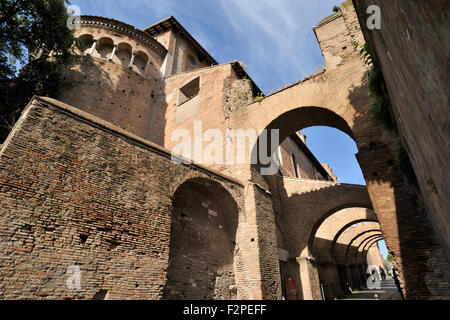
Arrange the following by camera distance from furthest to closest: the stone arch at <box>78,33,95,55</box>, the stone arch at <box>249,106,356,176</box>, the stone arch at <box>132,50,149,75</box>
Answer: the stone arch at <box>132,50,149,75</box>, the stone arch at <box>78,33,95,55</box>, the stone arch at <box>249,106,356,176</box>

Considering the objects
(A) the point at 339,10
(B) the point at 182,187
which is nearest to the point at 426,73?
(B) the point at 182,187

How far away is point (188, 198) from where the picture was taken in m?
7.80

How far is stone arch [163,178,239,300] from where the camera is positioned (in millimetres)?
6797

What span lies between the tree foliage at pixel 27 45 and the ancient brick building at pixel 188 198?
138 cm

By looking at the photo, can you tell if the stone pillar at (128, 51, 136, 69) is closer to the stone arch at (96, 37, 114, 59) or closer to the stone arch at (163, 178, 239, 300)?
→ the stone arch at (96, 37, 114, 59)

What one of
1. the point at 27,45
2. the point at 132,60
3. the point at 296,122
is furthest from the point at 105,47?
the point at 296,122

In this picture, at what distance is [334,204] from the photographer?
11188 millimetres

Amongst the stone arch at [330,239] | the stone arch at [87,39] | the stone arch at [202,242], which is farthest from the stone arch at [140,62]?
the stone arch at [330,239]

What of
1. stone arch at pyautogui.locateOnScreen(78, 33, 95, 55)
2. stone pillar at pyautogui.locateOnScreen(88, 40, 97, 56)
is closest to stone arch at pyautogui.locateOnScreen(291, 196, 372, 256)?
stone pillar at pyautogui.locateOnScreen(88, 40, 97, 56)

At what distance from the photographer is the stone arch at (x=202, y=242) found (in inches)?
268

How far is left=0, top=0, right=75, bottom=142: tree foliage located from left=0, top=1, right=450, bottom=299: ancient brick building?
1.38m

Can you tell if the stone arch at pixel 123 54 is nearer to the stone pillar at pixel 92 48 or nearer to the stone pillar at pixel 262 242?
the stone pillar at pixel 92 48

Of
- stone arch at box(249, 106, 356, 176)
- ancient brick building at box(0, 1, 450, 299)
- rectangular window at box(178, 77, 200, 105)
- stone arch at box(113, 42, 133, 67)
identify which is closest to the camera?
ancient brick building at box(0, 1, 450, 299)

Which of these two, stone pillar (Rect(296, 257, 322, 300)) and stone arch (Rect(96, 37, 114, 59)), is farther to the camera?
stone arch (Rect(96, 37, 114, 59))
